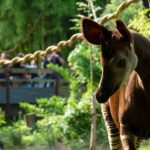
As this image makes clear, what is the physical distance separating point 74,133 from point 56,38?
38.3 feet

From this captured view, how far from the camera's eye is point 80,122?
35.5 ft

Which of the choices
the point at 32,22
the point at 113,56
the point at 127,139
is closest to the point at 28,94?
the point at 32,22

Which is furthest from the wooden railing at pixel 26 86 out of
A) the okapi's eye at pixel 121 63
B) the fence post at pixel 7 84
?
the okapi's eye at pixel 121 63

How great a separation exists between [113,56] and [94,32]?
21 cm

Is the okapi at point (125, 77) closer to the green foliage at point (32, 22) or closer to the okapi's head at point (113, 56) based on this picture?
the okapi's head at point (113, 56)

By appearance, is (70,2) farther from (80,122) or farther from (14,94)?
(80,122)

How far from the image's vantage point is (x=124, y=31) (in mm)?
4359

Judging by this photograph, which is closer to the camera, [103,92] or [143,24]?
[103,92]

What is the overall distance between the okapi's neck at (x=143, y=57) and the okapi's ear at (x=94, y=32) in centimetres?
31

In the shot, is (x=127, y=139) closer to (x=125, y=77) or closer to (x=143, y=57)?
(x=143, y=57)

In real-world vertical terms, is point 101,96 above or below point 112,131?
above

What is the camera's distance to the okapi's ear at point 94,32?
14.5 ft

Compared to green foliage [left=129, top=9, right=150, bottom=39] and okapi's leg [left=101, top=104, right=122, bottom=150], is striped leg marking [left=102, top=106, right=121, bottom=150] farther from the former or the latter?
green foliage [left=129, top=9, right=150, bottom=39]

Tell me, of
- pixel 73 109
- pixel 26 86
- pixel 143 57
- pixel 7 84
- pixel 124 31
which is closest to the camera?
pixel 124 31
